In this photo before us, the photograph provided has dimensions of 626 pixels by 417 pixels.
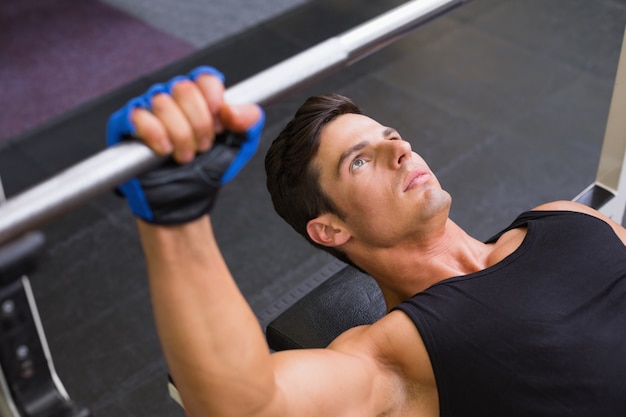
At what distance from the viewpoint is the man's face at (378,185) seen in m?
1.71

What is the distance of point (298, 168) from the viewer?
1779 mm

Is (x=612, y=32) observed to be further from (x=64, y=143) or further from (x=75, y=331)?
(x=75, y=331)

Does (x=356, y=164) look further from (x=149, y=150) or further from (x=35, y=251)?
(x=35, y=251)

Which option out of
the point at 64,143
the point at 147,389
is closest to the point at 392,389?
the point at 147,389

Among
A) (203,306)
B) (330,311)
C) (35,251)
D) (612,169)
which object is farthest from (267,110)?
(35,251)

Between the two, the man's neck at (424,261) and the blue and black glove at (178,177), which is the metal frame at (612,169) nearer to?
the man's neck at (424,261)

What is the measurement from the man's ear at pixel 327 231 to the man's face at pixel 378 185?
22 mm

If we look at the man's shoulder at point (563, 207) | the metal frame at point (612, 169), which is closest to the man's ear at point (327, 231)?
the man's shoulder at point (563, 207)

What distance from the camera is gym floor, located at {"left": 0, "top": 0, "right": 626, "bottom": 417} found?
281 centimetres

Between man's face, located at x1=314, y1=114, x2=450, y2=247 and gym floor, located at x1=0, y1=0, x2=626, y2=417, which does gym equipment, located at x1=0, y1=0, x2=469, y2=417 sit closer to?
man's face, located at x1=314, y1=114, x2=450, y2=247

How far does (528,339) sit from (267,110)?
7.82 ft

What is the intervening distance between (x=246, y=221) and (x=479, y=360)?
1.79 meters

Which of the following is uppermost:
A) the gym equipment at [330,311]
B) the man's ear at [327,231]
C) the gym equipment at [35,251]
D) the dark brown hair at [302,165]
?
the gym equipment at [35,251]

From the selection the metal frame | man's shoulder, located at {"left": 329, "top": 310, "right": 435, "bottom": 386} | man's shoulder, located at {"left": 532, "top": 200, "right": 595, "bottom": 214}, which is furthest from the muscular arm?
the metal frame
